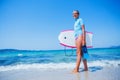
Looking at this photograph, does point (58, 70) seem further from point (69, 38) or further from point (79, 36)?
point (69, 38)

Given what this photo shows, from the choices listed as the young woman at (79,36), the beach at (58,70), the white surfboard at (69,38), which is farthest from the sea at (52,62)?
the young woman at (79,36)

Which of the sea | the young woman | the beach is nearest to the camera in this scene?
the beach

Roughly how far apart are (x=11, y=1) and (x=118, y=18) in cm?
256

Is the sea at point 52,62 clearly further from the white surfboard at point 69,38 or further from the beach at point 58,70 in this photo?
the white surfboard at point 69,38

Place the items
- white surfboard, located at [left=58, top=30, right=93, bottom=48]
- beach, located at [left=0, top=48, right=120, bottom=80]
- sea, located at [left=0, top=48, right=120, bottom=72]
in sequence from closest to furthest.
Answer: beach, located at [left=0, top=48, right=120, bottom=80] < sea, located at [left=0, top=48, right=120, bottom=72] < white surfboard, located at [left=58, top=30, right=93, bottom=48]

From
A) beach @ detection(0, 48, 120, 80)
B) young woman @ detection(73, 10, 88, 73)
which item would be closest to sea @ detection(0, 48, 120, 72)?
beach @ detection(0, 48, 120, 80)

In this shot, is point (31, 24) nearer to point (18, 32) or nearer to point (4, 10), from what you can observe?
point (18, 32)

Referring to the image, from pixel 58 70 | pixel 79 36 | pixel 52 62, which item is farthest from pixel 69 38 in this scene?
pixel 79 36

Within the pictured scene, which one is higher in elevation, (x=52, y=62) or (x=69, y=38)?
(x=69, y=38)

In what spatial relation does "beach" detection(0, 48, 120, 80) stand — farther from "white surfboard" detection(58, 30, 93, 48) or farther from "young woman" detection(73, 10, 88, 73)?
"white surfboard" detection(58, 30, 93, 48)

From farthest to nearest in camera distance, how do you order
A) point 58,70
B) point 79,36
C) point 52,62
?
point 52,62
point 58,70
point 79,36

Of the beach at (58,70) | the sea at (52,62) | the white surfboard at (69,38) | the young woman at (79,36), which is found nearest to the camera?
the beach at (58,70)

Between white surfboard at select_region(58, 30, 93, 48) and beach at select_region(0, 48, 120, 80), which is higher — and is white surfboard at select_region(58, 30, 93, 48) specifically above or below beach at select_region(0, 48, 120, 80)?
above

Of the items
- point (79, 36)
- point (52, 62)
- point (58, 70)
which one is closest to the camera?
point (79, 36)
